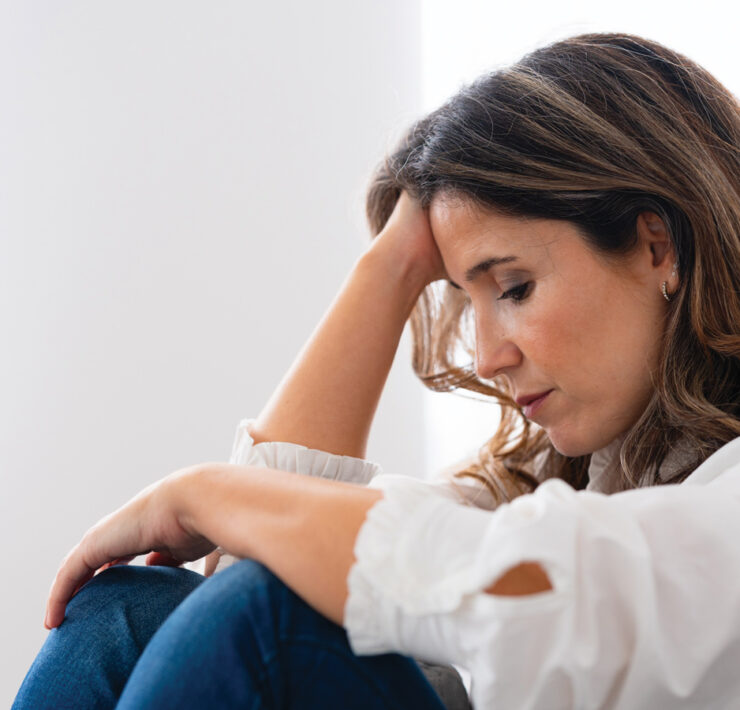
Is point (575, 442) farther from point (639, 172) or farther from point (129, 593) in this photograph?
point (129, 593)

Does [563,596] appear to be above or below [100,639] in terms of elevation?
above

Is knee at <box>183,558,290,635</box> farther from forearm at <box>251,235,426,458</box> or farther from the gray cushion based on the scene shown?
forearm at <box>251,235,426,458</box>

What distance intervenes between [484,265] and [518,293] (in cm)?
6

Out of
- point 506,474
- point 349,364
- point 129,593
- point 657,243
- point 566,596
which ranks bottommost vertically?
point 506,474

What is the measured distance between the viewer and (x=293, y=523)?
2.29 ft

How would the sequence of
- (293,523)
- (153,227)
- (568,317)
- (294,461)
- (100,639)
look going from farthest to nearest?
1. (153,227)
2. (294,461)
3. (568,317)
4. (100,639)
5. (293,523)

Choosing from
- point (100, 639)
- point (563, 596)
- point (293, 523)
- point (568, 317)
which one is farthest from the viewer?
point (568, 317)

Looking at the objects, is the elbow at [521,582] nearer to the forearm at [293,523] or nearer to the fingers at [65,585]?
the forearm at [293,523]

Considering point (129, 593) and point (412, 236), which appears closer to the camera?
point (129, 593)

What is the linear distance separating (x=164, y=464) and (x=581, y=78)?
1.51 metres

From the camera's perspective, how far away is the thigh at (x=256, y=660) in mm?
Answer: 656

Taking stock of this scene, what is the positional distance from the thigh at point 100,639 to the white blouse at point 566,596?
1.23 feet

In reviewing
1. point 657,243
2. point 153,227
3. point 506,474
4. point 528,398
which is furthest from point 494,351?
point 153,227

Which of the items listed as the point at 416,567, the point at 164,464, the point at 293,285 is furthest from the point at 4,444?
the point at 416,567
